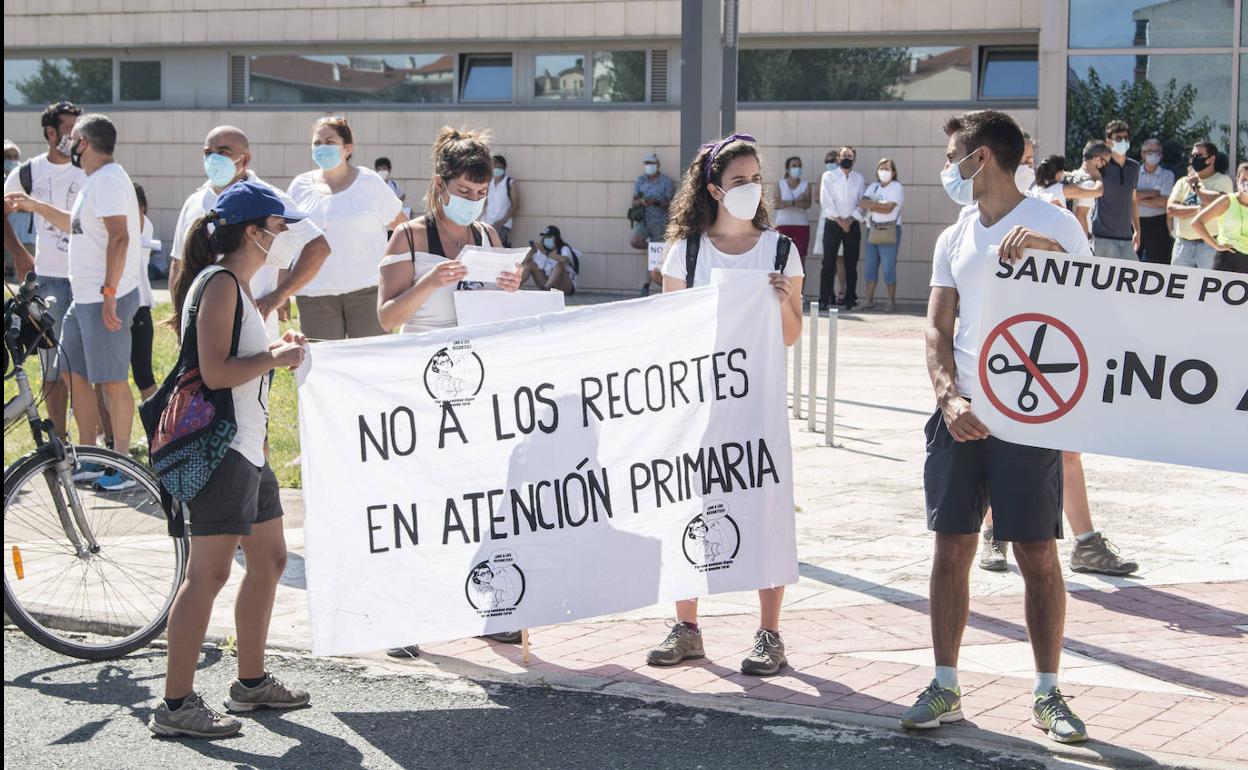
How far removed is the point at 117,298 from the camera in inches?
361

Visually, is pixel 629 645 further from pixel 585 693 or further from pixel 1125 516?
pixel 1125 516

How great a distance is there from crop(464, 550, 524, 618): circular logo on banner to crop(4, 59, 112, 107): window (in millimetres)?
24172

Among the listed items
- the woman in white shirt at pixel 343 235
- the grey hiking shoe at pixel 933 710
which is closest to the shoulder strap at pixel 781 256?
the grey hiking shoe at pixel 933 710

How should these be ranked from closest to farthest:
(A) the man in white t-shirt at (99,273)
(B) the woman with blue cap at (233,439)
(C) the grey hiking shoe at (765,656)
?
(B) the woman with blue cap at (233,439), (C) the grey hiking shoe at (765,656), (A) the man in white t-shirt at (99,273)

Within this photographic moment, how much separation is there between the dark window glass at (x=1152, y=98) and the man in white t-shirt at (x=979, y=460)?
16.3m

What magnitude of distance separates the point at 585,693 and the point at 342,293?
3464mm

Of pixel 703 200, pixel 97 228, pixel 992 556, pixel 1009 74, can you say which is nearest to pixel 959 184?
pixel 703 200

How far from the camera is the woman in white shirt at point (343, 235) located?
833cm

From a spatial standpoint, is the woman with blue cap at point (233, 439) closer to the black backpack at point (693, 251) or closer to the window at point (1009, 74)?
the black backpack at point (693, 251)

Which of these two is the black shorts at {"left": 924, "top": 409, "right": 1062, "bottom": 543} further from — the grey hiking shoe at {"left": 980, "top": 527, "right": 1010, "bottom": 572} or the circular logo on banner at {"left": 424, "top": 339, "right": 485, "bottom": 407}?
the grey hiking shoe at {"left": 980, "top": 527, "right": 1010, "bottom": 572}

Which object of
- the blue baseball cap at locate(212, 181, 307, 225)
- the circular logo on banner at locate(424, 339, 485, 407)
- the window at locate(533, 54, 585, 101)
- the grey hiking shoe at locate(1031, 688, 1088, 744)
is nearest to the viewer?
the grey hiking shoe at locate(1031, 688, 1088, 744)

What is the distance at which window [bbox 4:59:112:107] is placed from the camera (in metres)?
27.6

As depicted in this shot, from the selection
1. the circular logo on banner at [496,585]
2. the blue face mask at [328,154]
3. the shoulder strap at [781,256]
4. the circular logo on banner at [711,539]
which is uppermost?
the blue face mask at [328,154]

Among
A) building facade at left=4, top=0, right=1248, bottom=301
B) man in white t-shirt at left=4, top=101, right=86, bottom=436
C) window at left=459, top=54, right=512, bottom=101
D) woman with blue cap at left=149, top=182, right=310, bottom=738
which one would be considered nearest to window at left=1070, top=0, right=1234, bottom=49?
building facade at left=4, top=0, right=1248, bottom=301
